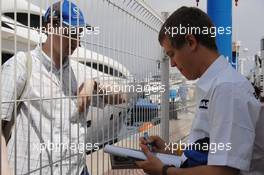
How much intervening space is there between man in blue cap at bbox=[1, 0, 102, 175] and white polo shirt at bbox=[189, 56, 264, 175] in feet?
2.53

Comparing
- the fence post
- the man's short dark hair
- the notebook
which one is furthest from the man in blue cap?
the fence post

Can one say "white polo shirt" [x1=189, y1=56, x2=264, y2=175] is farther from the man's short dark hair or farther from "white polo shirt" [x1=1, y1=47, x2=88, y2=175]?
"white polo shirt" [x1=1, y1=47, x2=88, y2=175]

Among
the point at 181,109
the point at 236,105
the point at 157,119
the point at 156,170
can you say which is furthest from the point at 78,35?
the point at 181,109

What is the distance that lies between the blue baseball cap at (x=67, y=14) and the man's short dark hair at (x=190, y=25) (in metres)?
0.57

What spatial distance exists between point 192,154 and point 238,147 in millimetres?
253

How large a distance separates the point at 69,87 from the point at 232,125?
99cm

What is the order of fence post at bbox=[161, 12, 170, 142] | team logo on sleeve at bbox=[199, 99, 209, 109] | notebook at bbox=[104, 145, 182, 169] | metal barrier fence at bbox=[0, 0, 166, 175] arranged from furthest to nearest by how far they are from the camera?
fence post at bbox=[161, 12, 170, 142], notebook at bbox=[104, 145, 182, 169], metal barrier fence at bbox=[0, 0, 166, 175], team logo on sleeve at bbox=[199, 99, 209, 109]

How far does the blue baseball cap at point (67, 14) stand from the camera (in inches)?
80.0

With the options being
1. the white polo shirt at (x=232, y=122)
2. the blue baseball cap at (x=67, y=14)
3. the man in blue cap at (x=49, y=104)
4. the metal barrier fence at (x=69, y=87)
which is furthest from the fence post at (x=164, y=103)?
the white polo shirt at (x=232, y=122)

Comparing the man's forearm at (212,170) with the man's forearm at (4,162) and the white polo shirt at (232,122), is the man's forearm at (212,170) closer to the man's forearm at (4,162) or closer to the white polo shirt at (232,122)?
the white polo shirt at (232,122)

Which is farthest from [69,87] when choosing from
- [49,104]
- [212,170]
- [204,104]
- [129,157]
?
[212,170]

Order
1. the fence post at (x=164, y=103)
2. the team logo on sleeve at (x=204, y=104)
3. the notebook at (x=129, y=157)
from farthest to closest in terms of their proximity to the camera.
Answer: the fence post at (x=164, y=103), the notebook at (x=129, y=157), the team logo on sleeve at (x=204, y=104)

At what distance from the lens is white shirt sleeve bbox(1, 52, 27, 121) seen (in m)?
1.75

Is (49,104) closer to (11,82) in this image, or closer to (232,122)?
(11,82)
